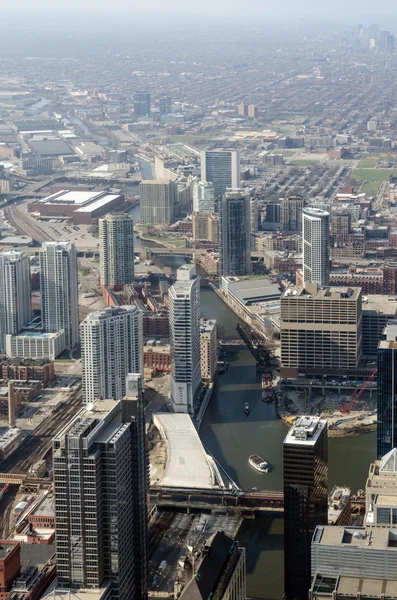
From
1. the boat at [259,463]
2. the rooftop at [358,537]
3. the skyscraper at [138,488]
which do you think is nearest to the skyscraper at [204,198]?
the boat at [259,463]

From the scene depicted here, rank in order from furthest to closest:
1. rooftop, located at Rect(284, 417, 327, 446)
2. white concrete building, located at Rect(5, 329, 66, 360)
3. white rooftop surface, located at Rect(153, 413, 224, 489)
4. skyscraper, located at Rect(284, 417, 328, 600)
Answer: white concrete building, located at Rect(5, 329, 66, 360) < white rooftop surface, located at Rect(153, 413, 224, 489) < rooftop, located at Rect(284, 417, 327, 446) < skyscraper, located at Rect(284, 417, 328, 600)

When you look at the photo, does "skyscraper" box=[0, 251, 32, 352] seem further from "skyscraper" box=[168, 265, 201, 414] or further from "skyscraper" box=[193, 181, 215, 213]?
"skyscraper" box=[193, 181, 215, 213]

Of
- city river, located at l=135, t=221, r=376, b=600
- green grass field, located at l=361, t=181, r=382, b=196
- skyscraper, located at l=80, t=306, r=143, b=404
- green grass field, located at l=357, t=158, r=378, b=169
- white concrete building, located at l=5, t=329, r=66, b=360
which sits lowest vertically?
city river, located at l=135, t=221, r=376, b=600

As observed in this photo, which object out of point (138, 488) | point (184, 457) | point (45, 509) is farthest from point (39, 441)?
point (138, 488)

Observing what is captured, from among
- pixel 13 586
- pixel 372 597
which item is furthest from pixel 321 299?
pixel 372 597

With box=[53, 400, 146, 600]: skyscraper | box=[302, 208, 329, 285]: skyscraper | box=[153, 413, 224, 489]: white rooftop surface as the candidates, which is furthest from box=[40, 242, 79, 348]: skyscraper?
box=[53, 400, 146, 600]: skyscraper

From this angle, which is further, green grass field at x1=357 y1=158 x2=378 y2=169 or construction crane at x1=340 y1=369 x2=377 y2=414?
green grass field at x1=357 y1=158 x2=378 y2=169

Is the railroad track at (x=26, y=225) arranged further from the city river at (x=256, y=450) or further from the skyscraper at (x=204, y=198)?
the city river at (x=256, y=450)
